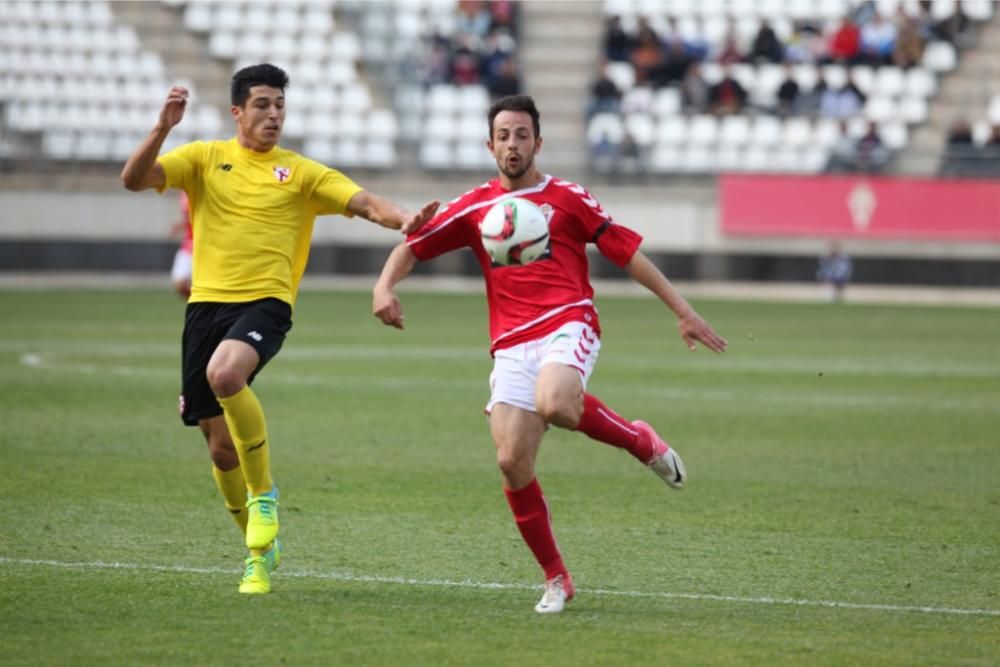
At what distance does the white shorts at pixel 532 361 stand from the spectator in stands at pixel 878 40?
2852cm

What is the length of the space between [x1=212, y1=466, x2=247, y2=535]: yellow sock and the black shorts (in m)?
0.27

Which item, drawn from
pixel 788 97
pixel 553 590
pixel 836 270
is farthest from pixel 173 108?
pixel 788 97

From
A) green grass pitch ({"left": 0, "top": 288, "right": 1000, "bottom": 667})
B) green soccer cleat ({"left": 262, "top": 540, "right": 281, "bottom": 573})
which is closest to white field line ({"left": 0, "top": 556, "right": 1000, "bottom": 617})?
Answer: green grass pitch ({"left": 0, "top": 288, "right": 1000, "bottom": 667})

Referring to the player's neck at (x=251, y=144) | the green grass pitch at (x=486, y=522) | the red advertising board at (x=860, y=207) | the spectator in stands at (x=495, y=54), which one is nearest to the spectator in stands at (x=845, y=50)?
the red advertising board at (x=860, y=207)

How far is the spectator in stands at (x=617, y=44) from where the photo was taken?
34594 millimetres

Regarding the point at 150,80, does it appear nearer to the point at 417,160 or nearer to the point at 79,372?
the point at 417,160

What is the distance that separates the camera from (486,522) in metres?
8.91

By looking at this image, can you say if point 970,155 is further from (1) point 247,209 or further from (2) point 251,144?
(1) point 247,209

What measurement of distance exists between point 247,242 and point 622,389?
8941 mm

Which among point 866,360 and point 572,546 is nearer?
point 572,546

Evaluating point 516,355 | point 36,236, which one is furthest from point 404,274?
point 36,236

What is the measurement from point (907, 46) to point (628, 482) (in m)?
25.0

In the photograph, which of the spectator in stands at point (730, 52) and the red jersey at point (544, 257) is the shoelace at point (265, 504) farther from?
the spectator in stands at point (730, 52)

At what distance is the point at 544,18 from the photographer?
3497 cm
